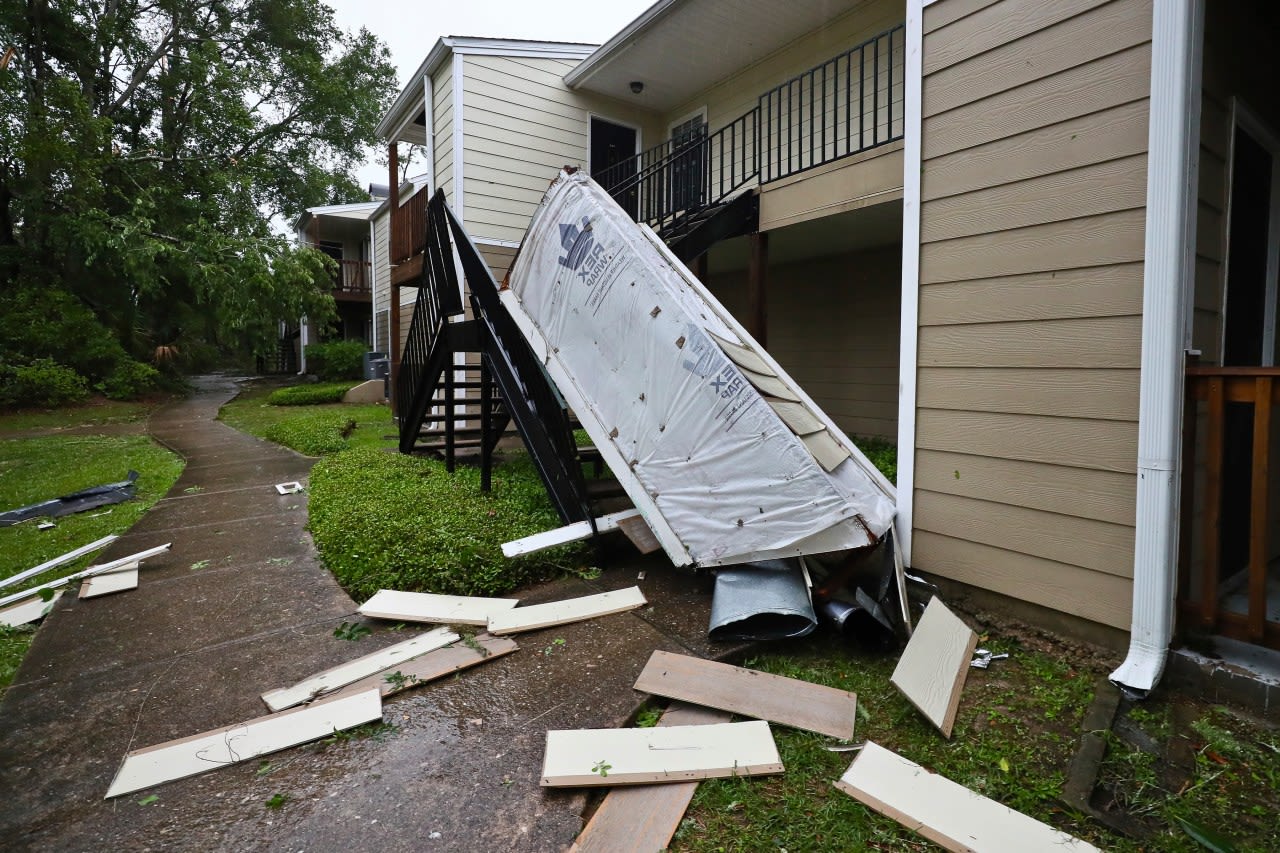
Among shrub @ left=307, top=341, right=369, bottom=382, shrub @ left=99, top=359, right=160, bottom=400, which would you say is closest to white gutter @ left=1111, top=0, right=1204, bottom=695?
shrub @ left=99, top=359, right=160, bottom=400

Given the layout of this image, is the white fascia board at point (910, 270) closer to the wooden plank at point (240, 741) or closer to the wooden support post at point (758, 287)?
the wooden plank at point (240, 741)

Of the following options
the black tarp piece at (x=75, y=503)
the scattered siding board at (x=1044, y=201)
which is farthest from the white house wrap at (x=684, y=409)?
the black tarp piece at (x=75, y=503)

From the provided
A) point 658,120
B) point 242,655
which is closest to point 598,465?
point 242,655

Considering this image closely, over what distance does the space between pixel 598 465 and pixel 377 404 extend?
1042 centimetres

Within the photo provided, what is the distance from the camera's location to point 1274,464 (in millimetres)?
3285

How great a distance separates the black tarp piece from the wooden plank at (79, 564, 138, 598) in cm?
230

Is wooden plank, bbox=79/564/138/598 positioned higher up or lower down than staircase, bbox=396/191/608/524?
lower down

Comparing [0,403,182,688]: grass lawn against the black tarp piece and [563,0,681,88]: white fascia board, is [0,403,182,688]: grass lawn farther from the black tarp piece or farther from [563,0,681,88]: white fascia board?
[563,0,681,88]: white fascia board

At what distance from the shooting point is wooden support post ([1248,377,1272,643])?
87.4 inches

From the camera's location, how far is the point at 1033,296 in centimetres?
271

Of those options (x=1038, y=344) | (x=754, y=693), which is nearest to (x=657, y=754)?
(x=754, y=693)

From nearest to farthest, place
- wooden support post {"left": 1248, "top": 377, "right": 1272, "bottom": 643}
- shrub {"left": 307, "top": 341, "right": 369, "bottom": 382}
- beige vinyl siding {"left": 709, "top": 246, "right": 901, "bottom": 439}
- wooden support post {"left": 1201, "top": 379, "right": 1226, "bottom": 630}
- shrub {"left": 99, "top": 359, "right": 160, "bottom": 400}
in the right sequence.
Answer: wooden support post {"left": 1248, "top": 377, "right": 1272, "bottom": 643} < wooden support post {"left": 1201, "top": 379, "right": 1226, "bottom": 630} < beige vinyl siding {"left": 709, "top": 246, "right": 901, "bottom": 439} < shrub {"left": 99, "top": 359, "right": 160, "bottom": 400} < shrub {"left": 307, "top": 341, "right": 369, "bottom": 382}

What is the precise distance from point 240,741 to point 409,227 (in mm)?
8555

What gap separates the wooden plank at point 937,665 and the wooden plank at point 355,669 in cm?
195
